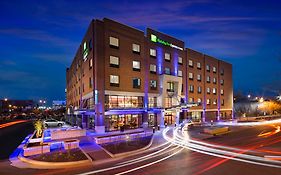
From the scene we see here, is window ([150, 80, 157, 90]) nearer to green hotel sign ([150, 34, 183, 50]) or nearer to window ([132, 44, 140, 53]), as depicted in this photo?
window ([132, 44, 140, 53])

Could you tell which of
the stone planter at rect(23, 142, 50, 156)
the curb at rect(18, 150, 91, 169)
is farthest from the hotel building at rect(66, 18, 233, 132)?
the curb at rect(18, 150, 91, 169)

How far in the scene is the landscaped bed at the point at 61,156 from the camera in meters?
15.2

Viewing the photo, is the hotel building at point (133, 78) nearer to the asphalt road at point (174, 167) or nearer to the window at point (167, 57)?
the window at point (167, 57)

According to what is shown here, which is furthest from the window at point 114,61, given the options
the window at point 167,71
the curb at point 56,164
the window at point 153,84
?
the curb at point 56,164

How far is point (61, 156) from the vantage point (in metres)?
16.1

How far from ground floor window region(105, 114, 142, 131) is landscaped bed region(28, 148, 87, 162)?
14998mm

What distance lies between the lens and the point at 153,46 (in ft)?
134

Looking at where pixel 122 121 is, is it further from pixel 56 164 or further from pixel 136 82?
pixel 56 164

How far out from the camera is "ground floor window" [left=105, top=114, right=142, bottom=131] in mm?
32831

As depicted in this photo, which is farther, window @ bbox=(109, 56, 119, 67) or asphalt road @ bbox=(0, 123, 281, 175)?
window @ bbox=(109, 56, 119, 67)

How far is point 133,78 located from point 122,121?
761 centimetres

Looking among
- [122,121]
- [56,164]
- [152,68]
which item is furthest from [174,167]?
[152,68]

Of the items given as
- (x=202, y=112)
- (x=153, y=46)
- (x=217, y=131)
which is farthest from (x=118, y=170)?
(x=202, y=112)

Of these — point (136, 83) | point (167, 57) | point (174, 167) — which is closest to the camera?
point (174, 167)
